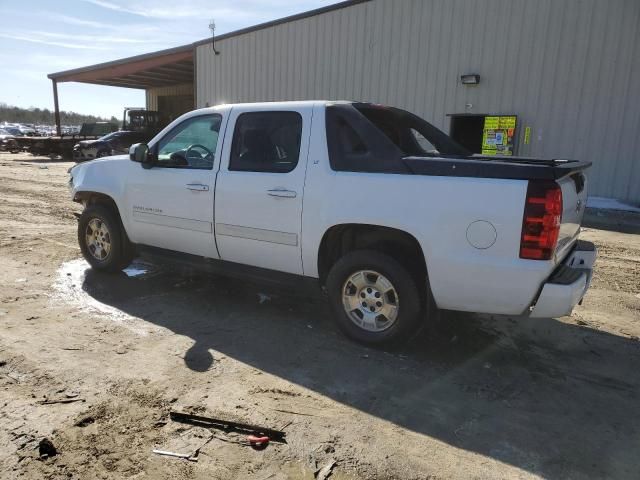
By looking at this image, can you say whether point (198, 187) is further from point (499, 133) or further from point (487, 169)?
point (499, 133)

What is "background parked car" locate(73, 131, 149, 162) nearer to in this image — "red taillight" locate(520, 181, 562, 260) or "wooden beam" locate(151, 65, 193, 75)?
"wooden beam" locate(151, 65, 193, 75)

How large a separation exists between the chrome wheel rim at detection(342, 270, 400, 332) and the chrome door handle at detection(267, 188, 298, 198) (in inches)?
32.7

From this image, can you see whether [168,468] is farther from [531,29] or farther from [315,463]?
[531,29]

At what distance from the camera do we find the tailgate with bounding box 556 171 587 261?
345 cm

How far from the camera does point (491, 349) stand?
4148mm

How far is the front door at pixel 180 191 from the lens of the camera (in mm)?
4805

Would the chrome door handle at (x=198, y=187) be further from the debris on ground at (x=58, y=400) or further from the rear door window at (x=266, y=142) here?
the debris on ground at (x=58, y=400)

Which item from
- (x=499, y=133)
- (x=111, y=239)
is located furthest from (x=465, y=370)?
(x=499, y=133)

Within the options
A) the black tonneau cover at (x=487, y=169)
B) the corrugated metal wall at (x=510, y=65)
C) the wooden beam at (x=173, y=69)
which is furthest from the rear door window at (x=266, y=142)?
the wooden beam at (x=173, y=69)

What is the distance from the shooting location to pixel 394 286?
12.5ft

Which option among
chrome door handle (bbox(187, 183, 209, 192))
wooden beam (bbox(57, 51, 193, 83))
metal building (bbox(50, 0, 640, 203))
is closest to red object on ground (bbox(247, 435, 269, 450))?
chrome door handle (bbox(187, 183, 209, 192))

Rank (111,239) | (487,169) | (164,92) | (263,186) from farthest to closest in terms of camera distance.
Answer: (164,92) < (111,239) < (263,186) < (487,169)

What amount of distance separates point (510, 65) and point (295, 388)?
1189 cm

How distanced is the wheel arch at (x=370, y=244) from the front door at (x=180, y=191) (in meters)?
1.21
